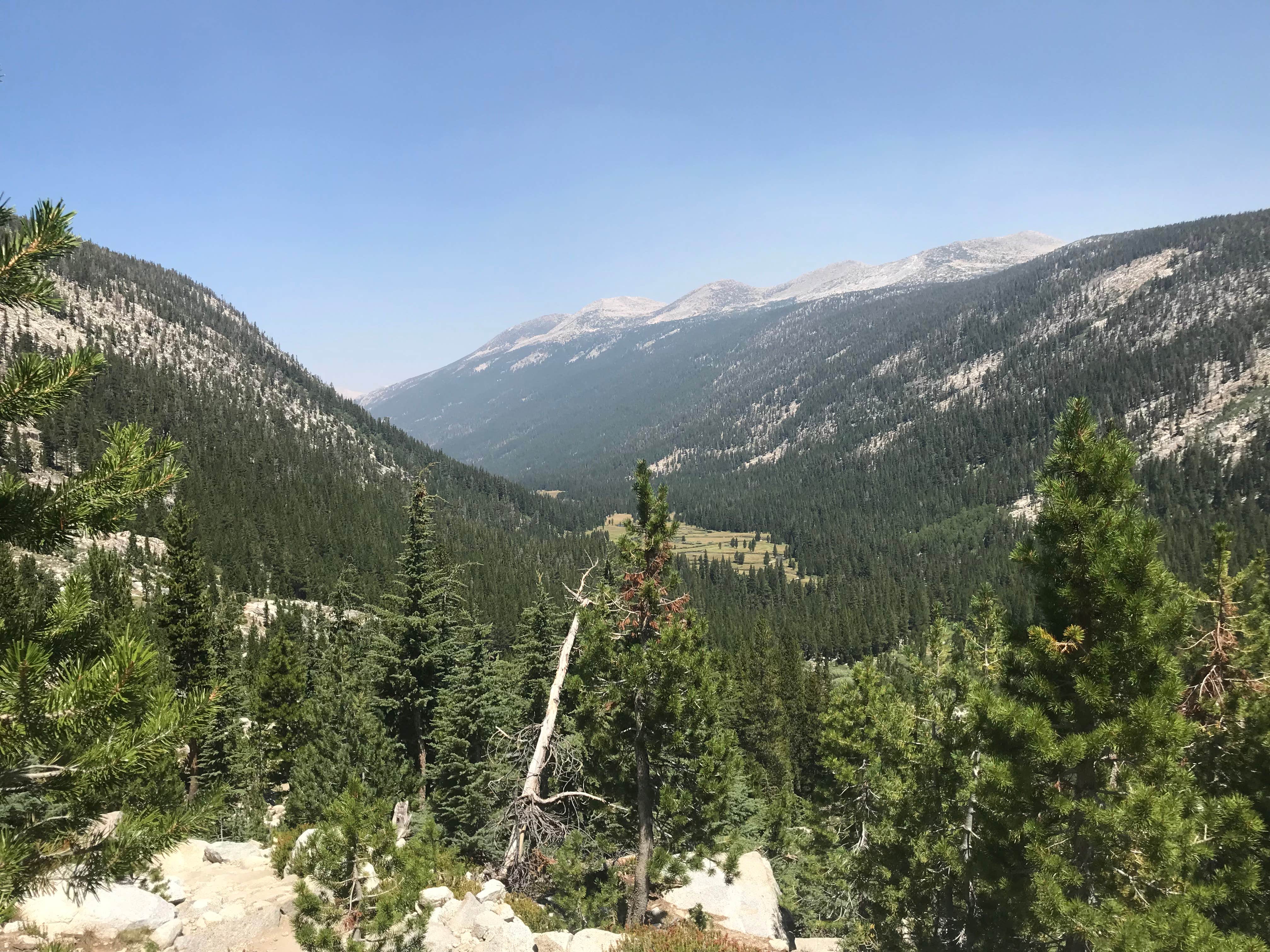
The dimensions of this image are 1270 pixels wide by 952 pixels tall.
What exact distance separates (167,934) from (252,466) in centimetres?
14497

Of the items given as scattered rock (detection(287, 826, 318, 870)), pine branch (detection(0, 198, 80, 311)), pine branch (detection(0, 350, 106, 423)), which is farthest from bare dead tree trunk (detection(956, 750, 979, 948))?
pine branch (detection(0, 198, 80, 311))

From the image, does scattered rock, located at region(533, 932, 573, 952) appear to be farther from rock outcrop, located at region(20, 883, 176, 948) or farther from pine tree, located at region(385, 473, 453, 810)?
pine tree, located at region(385, 473, 453, 810)

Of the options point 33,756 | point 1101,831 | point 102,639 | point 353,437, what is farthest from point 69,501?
point 353,437

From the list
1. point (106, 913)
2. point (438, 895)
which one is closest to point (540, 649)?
point (438, 895)

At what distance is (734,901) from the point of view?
21984 mm

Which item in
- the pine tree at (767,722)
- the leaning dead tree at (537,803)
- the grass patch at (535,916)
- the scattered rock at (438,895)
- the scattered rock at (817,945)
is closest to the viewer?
the scattered rock at (438,895)

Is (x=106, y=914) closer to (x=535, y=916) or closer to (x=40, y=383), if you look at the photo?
(x=535, y=916)

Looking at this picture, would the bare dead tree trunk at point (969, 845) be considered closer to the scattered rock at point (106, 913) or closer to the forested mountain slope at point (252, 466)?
the scattered rock at point (106, 913)

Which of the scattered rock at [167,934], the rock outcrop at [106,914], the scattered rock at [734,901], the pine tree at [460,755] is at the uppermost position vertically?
the rock outcrop at [106,914]

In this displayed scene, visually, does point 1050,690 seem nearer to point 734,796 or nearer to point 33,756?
point 33,756

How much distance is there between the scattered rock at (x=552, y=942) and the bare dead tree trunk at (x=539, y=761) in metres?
4.39

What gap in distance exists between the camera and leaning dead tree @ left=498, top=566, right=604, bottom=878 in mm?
17297

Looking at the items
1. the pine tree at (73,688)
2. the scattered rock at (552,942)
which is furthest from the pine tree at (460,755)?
the pine tree at (73,688)

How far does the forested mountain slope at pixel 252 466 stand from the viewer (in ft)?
319
